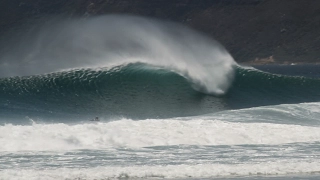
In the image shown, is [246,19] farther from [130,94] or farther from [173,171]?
[173,171]

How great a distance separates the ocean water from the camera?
18.7 meters

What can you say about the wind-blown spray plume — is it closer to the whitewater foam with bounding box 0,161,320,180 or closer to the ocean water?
the ocean water

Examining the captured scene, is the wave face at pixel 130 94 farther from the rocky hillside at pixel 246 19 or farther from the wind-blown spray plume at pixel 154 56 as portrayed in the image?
Result: the rocky hillside at pixel 246 19

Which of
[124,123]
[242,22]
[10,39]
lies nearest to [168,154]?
[124,123]

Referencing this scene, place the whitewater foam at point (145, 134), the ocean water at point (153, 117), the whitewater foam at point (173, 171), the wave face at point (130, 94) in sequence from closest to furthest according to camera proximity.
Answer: the whitewater foam at point (173, 171) → the ocean water at point (153, 117) → the whitewater foam at point (145, 134) → the wave face at point (130, 94)

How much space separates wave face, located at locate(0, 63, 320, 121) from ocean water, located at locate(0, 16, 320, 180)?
0.04 m

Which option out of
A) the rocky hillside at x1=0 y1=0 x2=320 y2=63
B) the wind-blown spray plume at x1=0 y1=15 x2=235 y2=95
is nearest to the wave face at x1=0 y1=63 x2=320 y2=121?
the wind-blown spray plume at x1=0 y1=15 x2=235 y2=95

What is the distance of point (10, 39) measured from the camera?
4065 inches

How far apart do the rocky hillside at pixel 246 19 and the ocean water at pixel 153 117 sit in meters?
97.5

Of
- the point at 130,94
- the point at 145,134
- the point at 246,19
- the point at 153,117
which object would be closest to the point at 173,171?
the point at 145,134

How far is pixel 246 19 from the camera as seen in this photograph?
15538 centimetres

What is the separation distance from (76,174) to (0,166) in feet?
5.83

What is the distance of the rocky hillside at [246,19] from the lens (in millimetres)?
145625

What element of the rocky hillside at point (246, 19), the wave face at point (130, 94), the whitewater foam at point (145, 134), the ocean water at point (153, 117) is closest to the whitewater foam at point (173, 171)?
the ocean water at point (153, 117)
